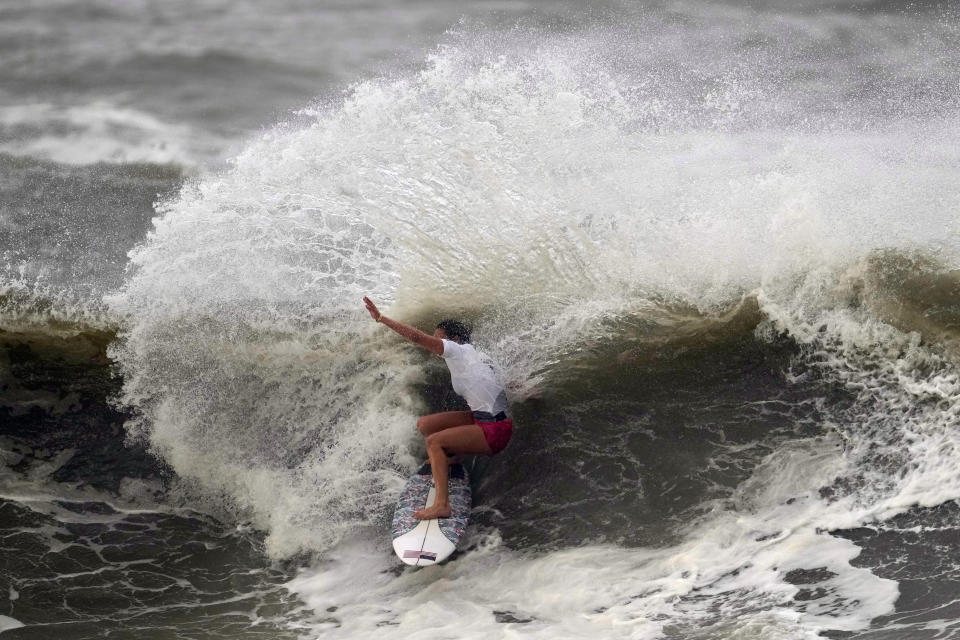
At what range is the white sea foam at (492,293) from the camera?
6.22m

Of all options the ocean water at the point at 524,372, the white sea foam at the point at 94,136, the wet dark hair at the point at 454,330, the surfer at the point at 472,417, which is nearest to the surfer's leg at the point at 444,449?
the surfer at the point at 472,417

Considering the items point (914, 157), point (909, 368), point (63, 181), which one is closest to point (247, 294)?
point (63, 181)

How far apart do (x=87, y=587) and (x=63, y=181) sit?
5068mm

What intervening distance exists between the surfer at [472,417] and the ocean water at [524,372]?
1.84 ft

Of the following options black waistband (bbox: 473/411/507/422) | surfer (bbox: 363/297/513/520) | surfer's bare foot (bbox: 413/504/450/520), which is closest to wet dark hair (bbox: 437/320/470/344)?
surfer (bbox: 363/297/513/520)

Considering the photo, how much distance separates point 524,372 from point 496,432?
833mm

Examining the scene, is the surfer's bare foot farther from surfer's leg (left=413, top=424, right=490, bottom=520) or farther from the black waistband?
the black waistband

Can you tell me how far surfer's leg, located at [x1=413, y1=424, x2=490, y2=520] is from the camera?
21.1 ft

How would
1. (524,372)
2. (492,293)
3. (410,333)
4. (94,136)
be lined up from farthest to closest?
(94,136), (492,293), (524,372), (410,333)

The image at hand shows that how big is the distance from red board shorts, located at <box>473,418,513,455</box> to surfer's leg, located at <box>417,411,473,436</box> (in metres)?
0.12

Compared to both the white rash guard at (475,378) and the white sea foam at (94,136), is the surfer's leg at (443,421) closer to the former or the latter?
the white rash guard at (475,378)

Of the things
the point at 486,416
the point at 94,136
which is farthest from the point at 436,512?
the point at 94,136

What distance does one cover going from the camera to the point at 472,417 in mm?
6684

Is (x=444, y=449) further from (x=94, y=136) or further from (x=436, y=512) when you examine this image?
(x=94, y=136)
